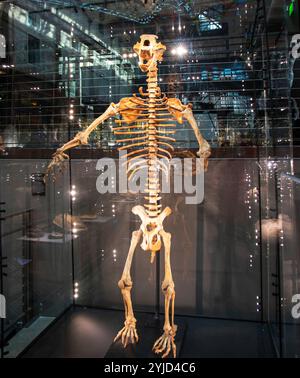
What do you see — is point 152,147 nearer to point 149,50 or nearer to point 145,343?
point 149,50

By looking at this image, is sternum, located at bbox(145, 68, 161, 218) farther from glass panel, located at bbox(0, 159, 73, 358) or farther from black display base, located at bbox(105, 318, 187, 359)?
glass panel, located at bbox(0, 159, 73, 358)

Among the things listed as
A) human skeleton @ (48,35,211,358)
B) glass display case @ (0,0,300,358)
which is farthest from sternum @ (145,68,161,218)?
glass display case @ (0,0,300,358)

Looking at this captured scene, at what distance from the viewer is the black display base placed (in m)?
2.37

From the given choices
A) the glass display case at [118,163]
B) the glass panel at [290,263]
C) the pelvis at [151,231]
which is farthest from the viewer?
the glass display case at [118,163]

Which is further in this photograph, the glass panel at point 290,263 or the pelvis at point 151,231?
the pelvis at point 151,231

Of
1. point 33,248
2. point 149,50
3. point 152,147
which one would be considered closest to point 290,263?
point 152,147

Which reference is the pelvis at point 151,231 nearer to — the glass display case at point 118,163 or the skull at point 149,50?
the glass display case at point 118,163

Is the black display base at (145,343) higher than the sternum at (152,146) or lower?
lower

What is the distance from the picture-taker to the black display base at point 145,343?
2.37 metres

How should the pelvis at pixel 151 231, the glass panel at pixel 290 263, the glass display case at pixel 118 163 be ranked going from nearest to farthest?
the glass panel at pixel 290 263 < the pelvis at pixel 151 231 < the glass display case at pixel 118 163

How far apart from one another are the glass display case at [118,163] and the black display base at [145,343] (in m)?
0.15

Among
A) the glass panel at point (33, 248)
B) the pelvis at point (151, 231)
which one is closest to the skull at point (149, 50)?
the pelvis at point (151, 231)

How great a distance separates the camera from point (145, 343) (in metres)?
2.52
